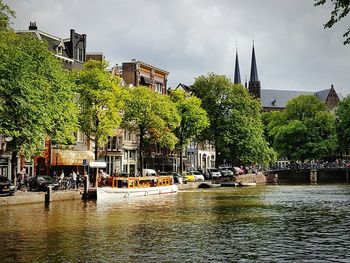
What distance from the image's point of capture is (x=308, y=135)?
13962 cm

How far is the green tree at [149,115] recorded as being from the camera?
79000 mm

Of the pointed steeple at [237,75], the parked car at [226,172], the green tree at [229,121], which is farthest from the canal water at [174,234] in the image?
the pointed steeple at [237,75]

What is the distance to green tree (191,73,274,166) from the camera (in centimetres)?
10969

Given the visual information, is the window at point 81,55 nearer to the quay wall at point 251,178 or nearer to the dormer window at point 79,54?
the dormer window at point 79,54

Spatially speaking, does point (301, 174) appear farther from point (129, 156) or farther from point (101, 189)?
point (101, 189)

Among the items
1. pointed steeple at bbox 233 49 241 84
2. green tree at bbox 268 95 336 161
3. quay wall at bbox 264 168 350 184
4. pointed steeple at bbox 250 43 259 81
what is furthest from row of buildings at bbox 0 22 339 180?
pointed steeple at bbox 250 43 259 81

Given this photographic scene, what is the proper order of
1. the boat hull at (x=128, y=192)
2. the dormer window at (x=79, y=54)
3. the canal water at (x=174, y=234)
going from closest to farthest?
1. the canal water at (x=174, y=234)
2. the boat hull at (x=128, y=192)
3. the dormer window at (x=79, y=54)

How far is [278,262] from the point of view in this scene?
22.2 m

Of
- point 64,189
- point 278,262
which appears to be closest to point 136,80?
point 64,189

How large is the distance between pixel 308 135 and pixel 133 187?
84.1 meters

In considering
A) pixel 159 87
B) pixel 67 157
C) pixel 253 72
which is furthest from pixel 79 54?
pixel 253 72

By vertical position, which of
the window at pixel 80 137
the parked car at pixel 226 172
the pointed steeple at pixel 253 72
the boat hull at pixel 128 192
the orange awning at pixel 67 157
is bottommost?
the boat hull at pixel 128 192

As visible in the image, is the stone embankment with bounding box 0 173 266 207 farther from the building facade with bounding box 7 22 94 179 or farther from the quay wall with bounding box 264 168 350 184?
the quay wall with bounding box 264 168 350 184

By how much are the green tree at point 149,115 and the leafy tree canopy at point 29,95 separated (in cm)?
2382
